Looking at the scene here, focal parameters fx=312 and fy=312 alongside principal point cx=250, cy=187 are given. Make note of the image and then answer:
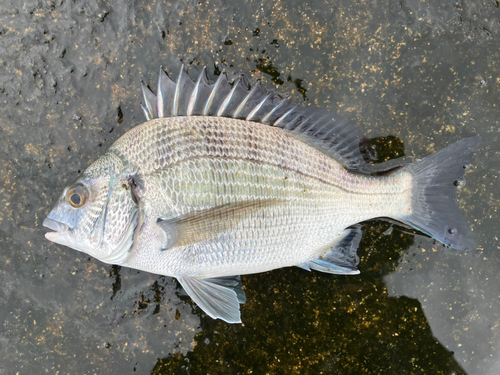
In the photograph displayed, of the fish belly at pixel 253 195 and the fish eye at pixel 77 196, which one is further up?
the fish belly at pixel 253 195

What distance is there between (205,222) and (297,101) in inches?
40.6

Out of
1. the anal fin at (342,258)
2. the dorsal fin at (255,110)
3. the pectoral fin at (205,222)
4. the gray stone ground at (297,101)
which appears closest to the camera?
the pectoral fin at (205,222)

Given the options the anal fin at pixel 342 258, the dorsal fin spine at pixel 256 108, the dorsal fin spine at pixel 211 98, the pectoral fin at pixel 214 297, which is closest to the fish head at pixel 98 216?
the pectoral fin at pixel 214 297

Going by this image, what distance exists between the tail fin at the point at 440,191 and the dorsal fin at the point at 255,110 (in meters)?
0.38

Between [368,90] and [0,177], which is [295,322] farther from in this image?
[0,177]

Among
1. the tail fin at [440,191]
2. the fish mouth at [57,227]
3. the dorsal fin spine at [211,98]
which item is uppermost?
the tail fin at [440,191]

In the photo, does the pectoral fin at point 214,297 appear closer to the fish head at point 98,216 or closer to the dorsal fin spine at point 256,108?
the fish head at point 98,216

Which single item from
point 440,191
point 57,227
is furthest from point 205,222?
point 440,191

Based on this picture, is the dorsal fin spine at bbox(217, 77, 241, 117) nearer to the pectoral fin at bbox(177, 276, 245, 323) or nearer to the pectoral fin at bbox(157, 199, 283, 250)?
the pectoral fin at bbox(157, 199, 283, 250)

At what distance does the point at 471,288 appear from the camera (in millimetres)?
2098

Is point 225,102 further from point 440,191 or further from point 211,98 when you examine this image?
point 440,191

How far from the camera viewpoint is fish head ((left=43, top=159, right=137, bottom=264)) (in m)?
1.67

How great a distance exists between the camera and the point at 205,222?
1.69 meters

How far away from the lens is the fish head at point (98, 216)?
1668mm
